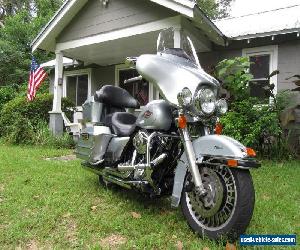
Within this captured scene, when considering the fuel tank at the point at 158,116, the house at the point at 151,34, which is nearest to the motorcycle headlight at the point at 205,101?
the fuel tank at the point at 158,116

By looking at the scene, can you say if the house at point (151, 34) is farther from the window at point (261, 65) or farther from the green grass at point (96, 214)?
the green grass at point (96, 214)

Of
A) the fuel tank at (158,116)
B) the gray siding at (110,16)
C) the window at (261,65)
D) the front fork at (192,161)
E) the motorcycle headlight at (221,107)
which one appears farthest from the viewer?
the window at (261,65)

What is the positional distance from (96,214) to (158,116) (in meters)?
1.23

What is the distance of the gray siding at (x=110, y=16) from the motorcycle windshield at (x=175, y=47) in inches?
173

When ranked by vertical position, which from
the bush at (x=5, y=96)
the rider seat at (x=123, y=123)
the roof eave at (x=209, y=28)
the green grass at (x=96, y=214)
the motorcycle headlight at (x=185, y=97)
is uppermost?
the roof eave at (x=209, y=28)

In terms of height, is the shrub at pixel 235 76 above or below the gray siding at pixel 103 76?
below

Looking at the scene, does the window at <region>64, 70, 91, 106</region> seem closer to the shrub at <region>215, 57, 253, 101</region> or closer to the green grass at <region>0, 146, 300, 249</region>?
the shrub at <region>215, 57, 253, 101</region>

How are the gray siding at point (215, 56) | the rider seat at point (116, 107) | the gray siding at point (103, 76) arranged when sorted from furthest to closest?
the gray siding at point (103, 76) → the gray siding at point (215, 56) → the rider seat at point (116, 107)

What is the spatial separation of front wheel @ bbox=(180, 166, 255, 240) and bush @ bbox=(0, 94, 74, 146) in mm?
7081

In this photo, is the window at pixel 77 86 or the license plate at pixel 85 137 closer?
the license plate at pixel 85 137

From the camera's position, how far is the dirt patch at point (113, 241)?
2.94 metres

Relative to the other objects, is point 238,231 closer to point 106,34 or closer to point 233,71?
point 233,71

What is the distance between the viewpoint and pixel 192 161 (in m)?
2.94

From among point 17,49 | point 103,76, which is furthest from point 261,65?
point 17,49
